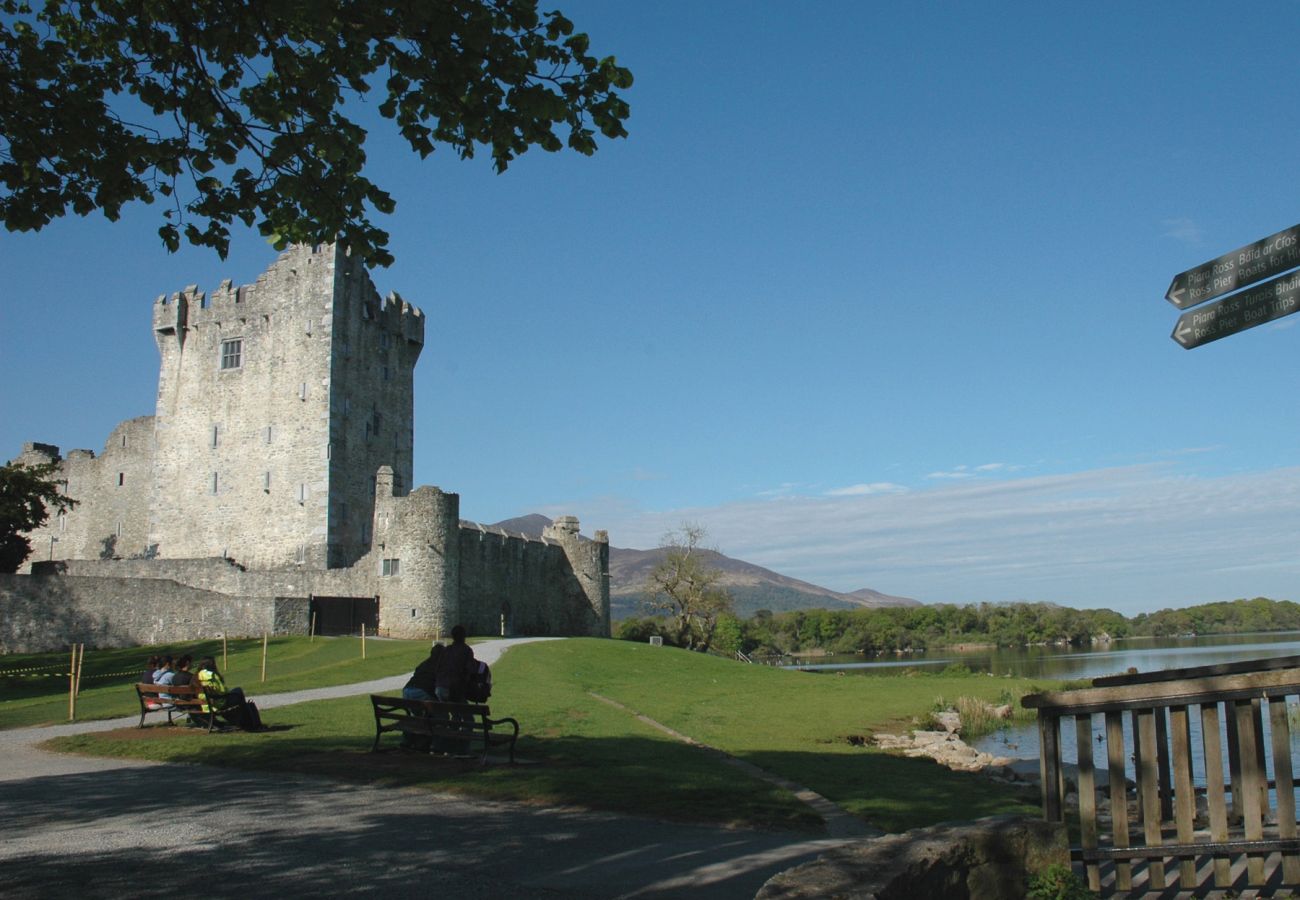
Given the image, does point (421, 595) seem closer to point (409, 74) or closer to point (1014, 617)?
point (409, 74)

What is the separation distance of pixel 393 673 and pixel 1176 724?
984 inches

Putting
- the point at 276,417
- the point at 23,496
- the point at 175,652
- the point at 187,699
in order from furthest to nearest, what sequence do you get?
the point at 276,417
the point at 23,496
the point at 175,652
the point at 187,699

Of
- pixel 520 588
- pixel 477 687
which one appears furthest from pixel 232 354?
pixel 477 687

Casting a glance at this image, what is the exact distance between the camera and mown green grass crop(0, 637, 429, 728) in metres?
23.3

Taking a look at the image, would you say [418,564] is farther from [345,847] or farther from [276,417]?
[345,847]

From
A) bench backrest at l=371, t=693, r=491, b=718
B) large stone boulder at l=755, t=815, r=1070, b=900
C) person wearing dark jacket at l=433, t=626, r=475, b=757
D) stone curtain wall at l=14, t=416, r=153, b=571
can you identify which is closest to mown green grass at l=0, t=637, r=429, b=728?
bench backrest at l=371, t=693, r=491, b=718

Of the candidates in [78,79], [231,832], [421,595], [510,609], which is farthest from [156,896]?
[510,609]

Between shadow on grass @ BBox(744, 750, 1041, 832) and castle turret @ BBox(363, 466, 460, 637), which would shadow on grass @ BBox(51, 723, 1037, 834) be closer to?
shadow on grass @ BBox(744, 750, 1041, 832)

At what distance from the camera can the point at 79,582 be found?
41219 mm

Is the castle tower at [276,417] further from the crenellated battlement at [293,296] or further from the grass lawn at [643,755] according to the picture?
the grass lawn at [643,755]

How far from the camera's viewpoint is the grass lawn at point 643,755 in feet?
38.6

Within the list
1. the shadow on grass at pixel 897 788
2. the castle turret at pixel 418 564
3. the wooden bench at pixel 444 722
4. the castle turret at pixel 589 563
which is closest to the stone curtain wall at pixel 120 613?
the castle turret at pixel 418 564

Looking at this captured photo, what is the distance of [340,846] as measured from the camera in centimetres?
905

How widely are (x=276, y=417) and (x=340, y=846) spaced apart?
45.1 meters
